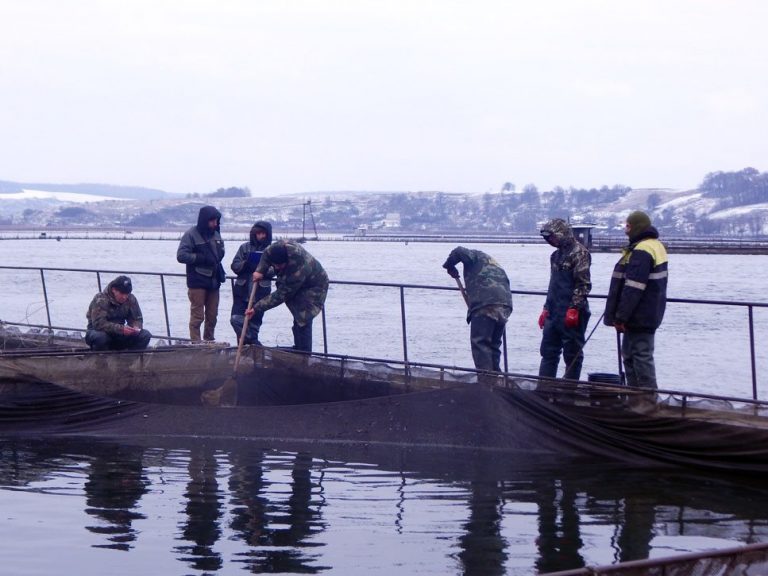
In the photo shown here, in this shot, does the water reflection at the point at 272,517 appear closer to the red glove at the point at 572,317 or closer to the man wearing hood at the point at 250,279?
the red glove at the point at 572,317

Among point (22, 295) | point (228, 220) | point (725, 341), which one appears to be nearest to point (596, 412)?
point (725, 341)

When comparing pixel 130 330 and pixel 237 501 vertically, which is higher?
pixel 130 330

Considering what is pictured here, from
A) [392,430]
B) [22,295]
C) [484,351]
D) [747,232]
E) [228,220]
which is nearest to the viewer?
[392,430]

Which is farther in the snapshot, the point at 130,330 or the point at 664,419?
the point at 130,330

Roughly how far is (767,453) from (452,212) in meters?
140

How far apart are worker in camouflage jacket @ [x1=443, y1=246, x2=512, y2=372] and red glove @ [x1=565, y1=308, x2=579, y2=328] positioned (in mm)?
1071

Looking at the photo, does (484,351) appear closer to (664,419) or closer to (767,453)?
(664,419)

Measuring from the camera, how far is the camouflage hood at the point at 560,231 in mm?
10805

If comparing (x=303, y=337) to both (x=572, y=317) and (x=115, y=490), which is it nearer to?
(x=572, y=317)

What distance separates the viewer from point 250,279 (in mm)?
13445

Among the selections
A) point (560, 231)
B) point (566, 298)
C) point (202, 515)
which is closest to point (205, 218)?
point (560, 231)

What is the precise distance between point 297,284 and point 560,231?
3110mm

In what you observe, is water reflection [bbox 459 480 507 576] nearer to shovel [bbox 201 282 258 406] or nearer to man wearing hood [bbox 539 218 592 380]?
man wearing hood [bbox 539 218 592 380]

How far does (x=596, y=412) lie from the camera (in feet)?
32.0
